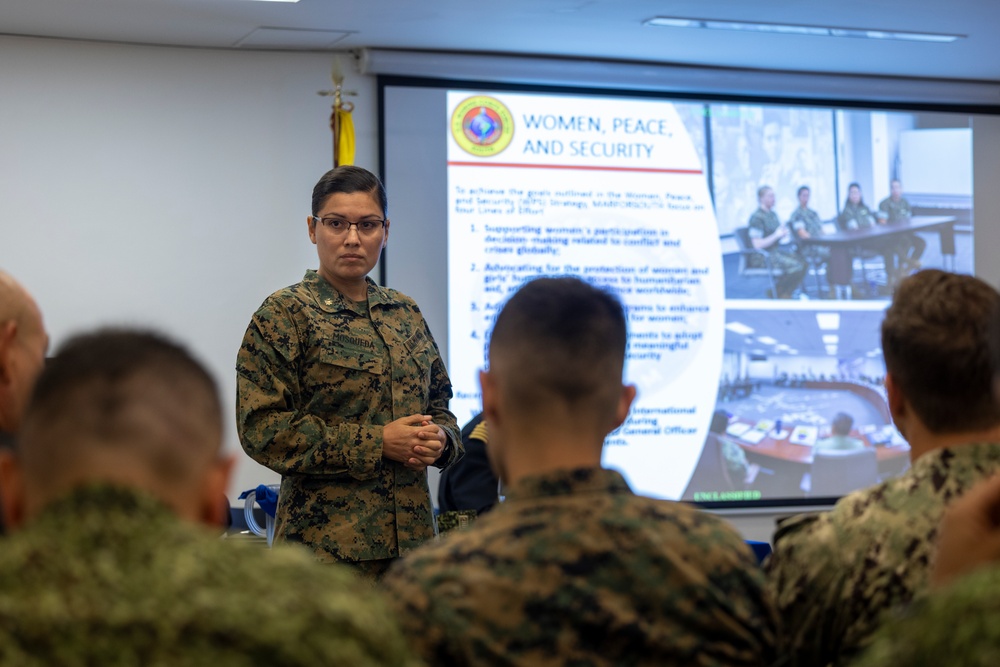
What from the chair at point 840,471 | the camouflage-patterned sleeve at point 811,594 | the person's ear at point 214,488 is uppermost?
the person's ear at point 214,488

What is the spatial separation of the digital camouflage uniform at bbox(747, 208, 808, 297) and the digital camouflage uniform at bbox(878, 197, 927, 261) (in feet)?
2.09

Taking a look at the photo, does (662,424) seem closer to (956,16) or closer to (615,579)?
(956,16)

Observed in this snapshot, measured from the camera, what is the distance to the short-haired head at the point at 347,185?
9.49 ft

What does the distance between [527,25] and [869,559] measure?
13.7ft

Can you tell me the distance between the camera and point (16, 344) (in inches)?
67.6

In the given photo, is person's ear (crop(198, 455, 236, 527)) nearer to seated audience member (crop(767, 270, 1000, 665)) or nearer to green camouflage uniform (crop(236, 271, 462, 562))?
seated audience member (crop(767, 270, 1000, 665))

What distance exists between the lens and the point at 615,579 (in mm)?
1288

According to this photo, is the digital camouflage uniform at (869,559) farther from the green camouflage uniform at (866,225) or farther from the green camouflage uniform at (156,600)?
the green camouflage uniform at (866,225)

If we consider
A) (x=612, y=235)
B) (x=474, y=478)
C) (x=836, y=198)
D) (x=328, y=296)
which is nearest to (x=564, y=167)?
(x=612, y=235)

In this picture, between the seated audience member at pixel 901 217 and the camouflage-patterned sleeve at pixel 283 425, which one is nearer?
the camouflage-patterned sleeve at pixel 283 425

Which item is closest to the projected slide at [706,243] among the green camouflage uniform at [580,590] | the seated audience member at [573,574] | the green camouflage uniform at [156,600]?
the seated audience member at [573,574]

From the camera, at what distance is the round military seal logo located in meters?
5.85

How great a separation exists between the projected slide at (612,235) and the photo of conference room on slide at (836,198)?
224 millimetres

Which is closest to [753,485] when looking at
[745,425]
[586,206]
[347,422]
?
[745,425]
